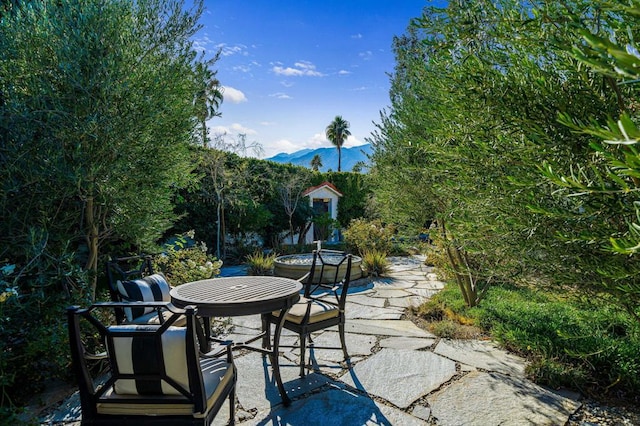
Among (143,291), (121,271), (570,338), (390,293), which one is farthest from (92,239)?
(390,293)

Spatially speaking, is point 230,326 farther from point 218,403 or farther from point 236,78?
point 236,78

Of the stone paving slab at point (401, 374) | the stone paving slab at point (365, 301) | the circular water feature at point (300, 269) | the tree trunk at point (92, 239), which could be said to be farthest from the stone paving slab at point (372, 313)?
the tree trunk at point (92, 239)

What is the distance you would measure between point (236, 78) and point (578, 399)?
31.2 feet

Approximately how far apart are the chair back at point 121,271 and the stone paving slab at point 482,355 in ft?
10.9

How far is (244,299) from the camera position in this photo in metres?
2.89

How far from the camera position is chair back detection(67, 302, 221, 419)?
5.84 feet

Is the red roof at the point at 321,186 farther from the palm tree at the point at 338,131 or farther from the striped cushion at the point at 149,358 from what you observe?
the palm tree at the point at 338,131

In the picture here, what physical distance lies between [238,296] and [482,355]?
8.67 feet

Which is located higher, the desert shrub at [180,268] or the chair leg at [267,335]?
the desert shrub at [180,268]

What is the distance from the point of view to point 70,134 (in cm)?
311

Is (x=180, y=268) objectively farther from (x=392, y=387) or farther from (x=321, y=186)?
(x=321, y=186)

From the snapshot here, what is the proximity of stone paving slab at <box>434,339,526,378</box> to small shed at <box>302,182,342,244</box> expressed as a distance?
1034 centimetres

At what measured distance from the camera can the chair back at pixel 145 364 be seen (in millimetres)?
1779

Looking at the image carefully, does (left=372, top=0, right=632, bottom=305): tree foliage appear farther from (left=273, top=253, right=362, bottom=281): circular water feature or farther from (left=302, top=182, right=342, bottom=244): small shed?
(left=302, top=182, right=342, bottom=244): small shed
